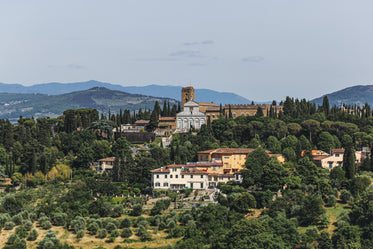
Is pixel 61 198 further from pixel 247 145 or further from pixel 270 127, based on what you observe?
pixel 270 127

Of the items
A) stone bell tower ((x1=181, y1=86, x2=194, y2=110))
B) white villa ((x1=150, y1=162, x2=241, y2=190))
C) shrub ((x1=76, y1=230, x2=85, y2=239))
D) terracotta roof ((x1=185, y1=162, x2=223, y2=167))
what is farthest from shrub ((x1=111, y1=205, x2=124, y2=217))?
stone bell tower ((x1=181, y1=86, x2=194, y2=110))

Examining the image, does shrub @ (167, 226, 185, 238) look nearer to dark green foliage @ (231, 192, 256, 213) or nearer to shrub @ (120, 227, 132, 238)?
shrub @ (120, 227, 132, 238)

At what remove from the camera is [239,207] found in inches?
2370

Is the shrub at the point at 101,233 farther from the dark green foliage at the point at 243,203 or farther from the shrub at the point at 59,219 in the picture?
the dark green foliage at the point at 243,203

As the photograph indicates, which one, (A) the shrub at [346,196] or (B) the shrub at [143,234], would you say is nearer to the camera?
(B) the shrub at [143,234]

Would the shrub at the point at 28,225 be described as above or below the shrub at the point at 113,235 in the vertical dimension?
above

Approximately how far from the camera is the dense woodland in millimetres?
52875

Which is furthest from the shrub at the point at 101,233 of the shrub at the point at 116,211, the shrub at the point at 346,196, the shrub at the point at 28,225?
the shrub at the point at 346,196

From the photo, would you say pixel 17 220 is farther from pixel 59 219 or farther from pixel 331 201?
pixel 331 201

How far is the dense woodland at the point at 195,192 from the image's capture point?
52875 mm

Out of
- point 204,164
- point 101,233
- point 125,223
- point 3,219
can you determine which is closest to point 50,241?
point 101,233

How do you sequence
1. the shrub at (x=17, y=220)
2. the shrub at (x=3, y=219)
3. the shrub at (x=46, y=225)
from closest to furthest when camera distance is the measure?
the shrub at (x=46, y=225) → the shrub at (x=3, y=219) → the shrub at (x=17, y=220)

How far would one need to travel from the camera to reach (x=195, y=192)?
67000mm

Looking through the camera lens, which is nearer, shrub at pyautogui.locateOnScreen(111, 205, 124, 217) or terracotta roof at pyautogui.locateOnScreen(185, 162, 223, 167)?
shrub at pyautogui.locateOnScreen(111, 205, 124, 217)
